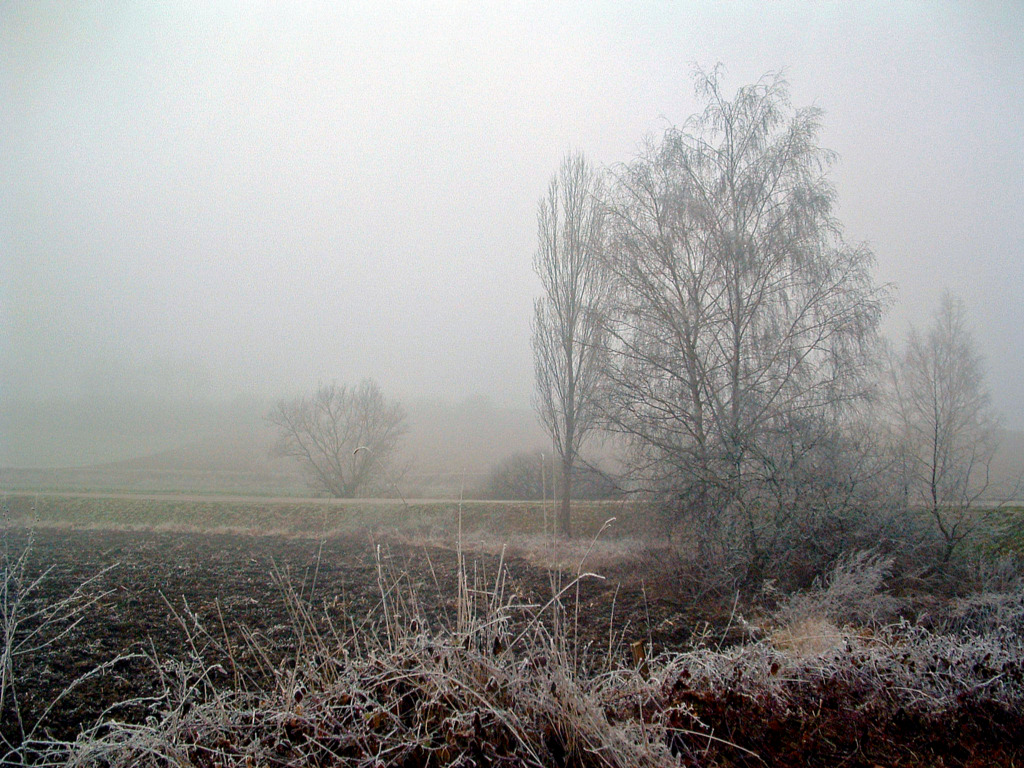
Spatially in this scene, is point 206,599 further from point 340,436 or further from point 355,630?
→ point 340,436

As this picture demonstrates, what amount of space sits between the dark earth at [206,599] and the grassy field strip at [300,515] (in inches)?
56.9

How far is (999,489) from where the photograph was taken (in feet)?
21.4

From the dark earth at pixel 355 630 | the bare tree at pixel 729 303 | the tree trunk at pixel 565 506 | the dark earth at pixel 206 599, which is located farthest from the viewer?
the tree trunk at pixel 565 506

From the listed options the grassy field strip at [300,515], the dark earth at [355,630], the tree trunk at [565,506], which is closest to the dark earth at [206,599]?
the dark earth at [355,630]

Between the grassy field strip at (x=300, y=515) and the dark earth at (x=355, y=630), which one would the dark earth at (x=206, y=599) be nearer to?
Result: the dark earth at (x=355, y=630)

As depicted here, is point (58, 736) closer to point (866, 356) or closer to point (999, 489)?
point (999, 489)

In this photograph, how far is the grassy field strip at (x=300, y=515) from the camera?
9.22 meters

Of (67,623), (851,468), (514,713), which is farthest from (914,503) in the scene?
(67,623)

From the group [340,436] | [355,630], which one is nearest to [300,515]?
[340,436]

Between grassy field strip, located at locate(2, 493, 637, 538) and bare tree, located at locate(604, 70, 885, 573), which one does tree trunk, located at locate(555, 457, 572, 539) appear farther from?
bare tree, located at locate(604, 70, 885, 573)

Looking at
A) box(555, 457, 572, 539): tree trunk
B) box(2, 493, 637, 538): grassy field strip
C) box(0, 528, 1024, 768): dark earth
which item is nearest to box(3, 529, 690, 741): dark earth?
box(0, 528, 1024, 768): dark earth

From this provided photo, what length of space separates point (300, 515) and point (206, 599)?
706 centimetres

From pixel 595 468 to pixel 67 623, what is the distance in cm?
636

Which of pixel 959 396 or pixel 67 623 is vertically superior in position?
pixel 959 396
